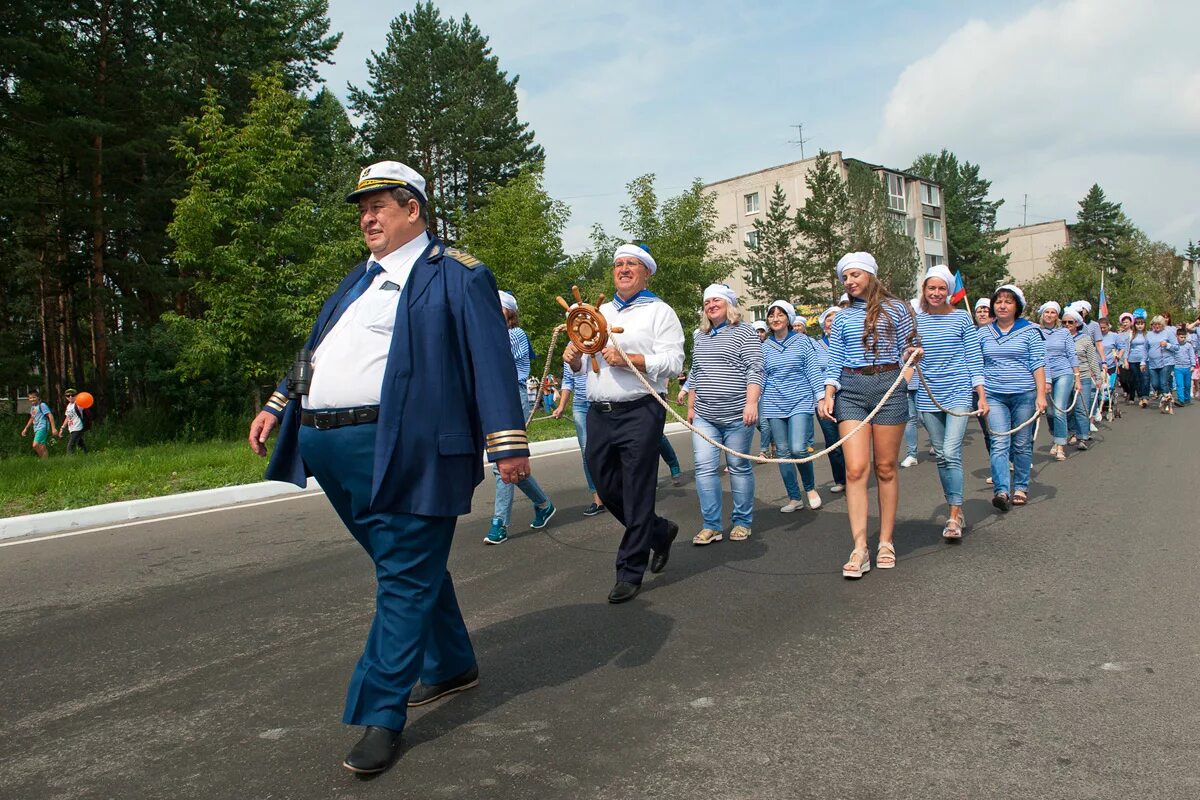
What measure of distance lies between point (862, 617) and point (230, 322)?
19.6 metres

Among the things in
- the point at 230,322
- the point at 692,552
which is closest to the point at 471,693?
the point at 692,552

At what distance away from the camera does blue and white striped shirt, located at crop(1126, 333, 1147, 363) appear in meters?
19.1

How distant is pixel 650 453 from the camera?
5.39m

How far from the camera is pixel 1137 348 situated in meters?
19.3

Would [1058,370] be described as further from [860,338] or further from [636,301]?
[636,301]

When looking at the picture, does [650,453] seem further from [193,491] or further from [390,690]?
[193,491]

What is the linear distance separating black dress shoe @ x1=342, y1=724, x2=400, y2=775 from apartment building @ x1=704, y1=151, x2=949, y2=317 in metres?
67.6

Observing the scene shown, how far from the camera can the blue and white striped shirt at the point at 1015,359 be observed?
8.34 m

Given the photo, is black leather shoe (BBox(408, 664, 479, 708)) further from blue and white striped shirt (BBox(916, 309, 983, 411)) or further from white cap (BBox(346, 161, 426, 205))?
blue and white striped shirt (BBox(916, 309, 983, 411))

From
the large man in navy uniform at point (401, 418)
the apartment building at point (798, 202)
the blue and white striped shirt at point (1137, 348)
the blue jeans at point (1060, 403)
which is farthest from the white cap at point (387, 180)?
the apartment building at point (798, 202)

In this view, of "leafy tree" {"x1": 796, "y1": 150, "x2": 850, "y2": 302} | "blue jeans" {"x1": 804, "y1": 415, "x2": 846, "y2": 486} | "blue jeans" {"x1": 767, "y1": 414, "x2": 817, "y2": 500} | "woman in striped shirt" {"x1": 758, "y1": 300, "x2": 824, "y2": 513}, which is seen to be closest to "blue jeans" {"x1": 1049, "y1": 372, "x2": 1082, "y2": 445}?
"blue jeans" {"x1": 804, "y1": 415, "x2": 846, "y2": 486}

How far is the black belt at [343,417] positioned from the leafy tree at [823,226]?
5444 cm

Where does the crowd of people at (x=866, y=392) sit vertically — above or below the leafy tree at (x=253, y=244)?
below

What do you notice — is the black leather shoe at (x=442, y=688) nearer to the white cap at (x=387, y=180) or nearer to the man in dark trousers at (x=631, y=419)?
the man in dark trousers at (x=631, y=419)
